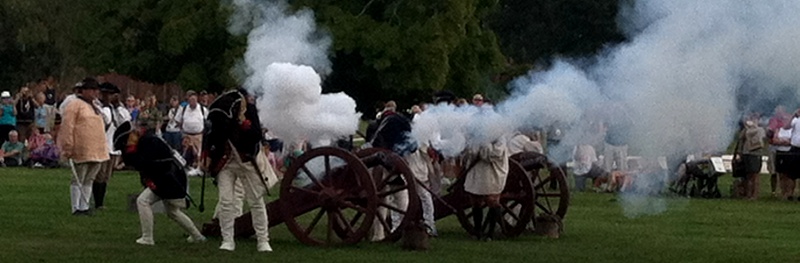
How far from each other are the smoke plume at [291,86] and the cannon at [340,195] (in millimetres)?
282

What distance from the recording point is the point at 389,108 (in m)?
17.0

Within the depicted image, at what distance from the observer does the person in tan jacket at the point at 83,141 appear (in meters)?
18.5

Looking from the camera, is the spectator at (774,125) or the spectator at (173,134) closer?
the spectator at (774,125)

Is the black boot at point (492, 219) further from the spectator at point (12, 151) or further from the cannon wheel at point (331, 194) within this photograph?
the spectator at point (12, 151)

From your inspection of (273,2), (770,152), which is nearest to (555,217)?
(273,2)

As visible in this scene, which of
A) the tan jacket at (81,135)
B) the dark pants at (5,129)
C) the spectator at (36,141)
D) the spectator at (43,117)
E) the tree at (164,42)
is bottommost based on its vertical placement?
the tan jacket at (81,135)

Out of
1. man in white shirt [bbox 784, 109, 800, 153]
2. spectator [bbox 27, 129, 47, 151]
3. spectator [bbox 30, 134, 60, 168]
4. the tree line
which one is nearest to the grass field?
man in white shirt [bbox 784, 109, 800, 153]

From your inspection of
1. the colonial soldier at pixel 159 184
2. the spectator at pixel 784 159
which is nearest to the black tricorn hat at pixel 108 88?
the colonial soldier at pixel 159 184

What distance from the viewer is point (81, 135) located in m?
18.5

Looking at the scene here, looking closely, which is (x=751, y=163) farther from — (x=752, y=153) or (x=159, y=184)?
(x=159, y=184)

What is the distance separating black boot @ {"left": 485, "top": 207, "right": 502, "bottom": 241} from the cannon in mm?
1118

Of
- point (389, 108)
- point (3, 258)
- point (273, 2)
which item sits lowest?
point (3, 258)

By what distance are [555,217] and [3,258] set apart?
19.4 feet

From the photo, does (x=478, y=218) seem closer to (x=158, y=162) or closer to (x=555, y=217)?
(x=555, y=217)
